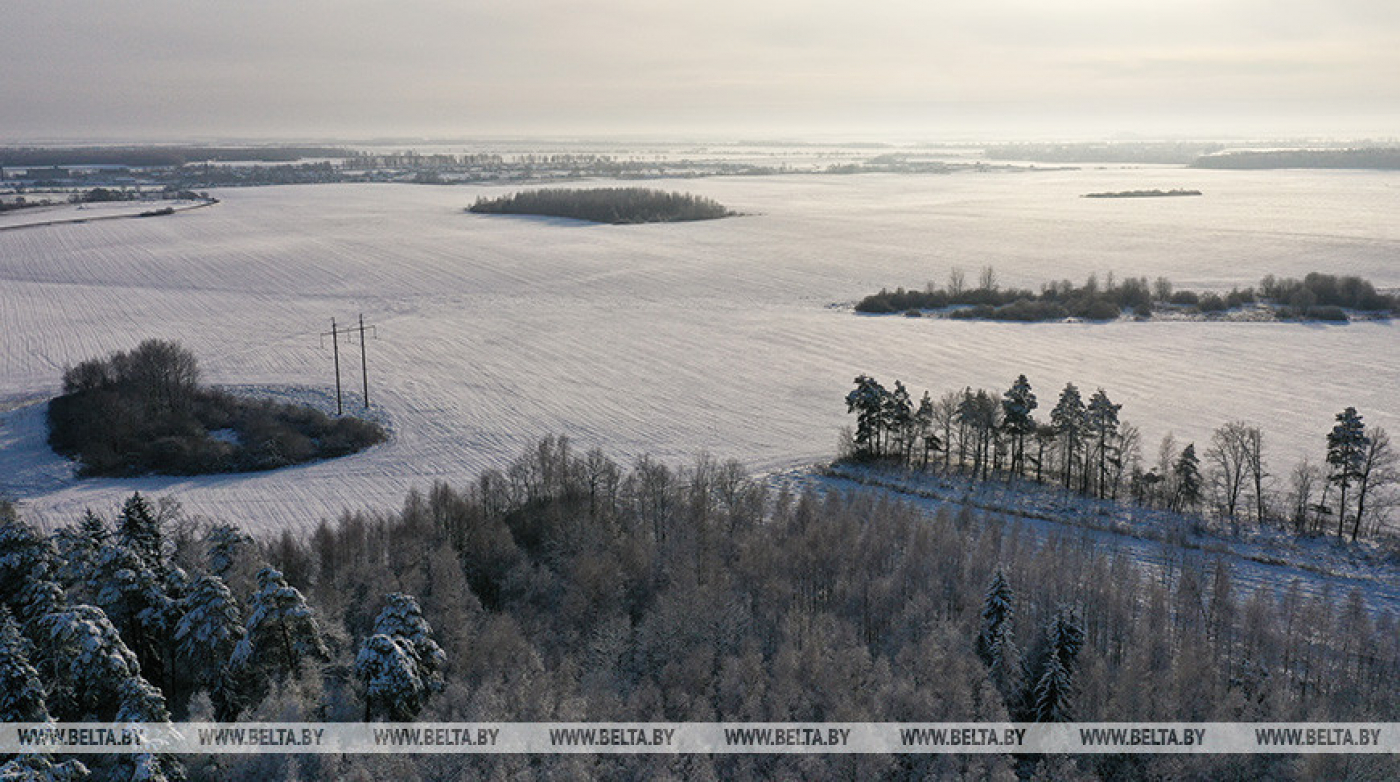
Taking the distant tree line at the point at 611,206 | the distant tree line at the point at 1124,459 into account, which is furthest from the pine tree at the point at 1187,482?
the distant tree line at the point at 611,206

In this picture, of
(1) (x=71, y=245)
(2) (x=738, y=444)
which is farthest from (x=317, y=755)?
(1) (x=71, y=245)

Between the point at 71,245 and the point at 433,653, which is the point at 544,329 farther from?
the point at 71,245

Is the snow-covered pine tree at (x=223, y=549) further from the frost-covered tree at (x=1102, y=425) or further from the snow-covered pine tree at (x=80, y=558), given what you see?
the frost-covered tree at (x=1102, y=425)

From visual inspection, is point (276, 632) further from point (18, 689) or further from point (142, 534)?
point (142, 534)

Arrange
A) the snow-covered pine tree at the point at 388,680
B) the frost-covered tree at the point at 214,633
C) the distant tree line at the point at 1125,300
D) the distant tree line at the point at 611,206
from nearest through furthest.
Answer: the snow-covered pine tree at the point at 388,680 < the frost-covered tree at the point at 214,633 < the distant tree line at the point at 1125,300 < the distant tree line at the point at 611,206

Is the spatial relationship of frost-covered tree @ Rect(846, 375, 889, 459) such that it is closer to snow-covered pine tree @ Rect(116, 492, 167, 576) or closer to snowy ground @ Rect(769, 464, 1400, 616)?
snowy ground @ Rect(769, 464, 1400, 616)

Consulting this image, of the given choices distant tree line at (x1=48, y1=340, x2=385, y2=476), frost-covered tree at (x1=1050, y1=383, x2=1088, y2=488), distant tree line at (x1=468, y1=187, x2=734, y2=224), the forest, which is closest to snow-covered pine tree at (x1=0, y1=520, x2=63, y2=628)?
the forest

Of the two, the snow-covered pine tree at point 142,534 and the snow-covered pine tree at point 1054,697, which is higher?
the snow-covered pine tree at point 142,534
